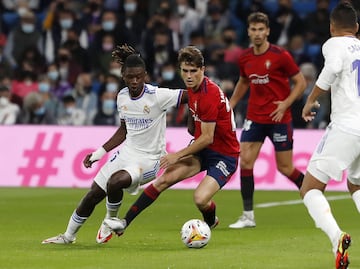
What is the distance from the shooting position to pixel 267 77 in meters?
13.5

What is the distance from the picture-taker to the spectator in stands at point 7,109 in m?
21.1

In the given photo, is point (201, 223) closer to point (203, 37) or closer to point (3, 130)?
point (3, 130)

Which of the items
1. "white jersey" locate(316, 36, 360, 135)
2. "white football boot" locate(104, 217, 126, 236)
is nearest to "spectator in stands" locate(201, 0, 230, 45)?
"white football boot" locate(104, 217, 126, 236)

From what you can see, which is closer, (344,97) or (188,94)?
(344,97)

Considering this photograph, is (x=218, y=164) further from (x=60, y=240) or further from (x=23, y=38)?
(x=23, y=38)

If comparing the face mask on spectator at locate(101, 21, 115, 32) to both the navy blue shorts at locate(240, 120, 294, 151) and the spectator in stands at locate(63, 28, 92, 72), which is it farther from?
the navy blue shorts at locate(240, 120, 294, 151)

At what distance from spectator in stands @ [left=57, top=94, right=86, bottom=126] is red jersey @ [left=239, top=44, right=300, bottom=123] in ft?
27.0

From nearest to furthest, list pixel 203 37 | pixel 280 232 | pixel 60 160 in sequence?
pixel 280 232
pixel 60 160
pixel 203 37

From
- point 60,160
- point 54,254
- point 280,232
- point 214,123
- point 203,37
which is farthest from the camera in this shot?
point 203,37

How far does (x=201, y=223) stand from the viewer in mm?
11016

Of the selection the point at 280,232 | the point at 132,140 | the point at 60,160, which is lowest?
the point at 60,160

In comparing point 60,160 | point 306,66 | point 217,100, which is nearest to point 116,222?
point 217,100

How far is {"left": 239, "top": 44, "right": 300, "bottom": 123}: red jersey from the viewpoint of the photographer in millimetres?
13469

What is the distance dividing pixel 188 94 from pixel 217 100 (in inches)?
11.8
